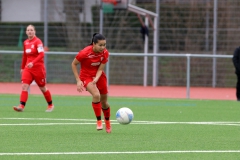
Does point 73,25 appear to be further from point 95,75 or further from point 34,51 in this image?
point 95,75

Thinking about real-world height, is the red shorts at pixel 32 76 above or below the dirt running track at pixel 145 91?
above

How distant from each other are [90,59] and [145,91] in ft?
45.3

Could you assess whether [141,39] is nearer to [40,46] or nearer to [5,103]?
[5,103]

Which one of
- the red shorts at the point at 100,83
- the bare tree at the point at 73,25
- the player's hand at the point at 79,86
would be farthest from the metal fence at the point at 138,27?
the player's hand at the point at 79,86

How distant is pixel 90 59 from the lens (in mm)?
12094

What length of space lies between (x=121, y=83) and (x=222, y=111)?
1087cm

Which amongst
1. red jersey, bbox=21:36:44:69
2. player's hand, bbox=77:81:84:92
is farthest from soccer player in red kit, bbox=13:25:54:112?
player's hand, bbox=77:81:84:92

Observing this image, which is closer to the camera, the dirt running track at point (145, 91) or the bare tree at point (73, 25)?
the dirt running track at point (145, 91)

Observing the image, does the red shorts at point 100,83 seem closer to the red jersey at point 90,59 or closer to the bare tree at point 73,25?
the red jersey at point 90,59

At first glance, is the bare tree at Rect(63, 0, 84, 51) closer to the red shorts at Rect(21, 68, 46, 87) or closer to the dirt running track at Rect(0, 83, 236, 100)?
the dirt running track at Rect(0, 83, 236, 100)
